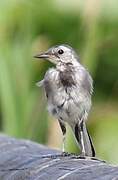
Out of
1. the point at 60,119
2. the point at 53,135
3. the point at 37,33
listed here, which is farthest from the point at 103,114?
the point at 60,119

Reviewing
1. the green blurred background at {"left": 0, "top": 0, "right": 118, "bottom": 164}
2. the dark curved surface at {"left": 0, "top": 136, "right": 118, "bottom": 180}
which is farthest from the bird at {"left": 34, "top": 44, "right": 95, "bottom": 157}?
the green blurred background at {"left": 0, "top": 0, "right": 118, "bottom": 164}

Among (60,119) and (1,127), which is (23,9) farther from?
(60,119)

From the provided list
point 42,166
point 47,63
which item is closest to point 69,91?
point 42,166

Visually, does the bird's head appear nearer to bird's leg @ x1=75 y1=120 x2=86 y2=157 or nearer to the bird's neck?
the bird's neck

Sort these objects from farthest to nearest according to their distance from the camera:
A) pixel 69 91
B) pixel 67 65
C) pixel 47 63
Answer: pixel 47 63
pixel 67 65
pixel 69 91

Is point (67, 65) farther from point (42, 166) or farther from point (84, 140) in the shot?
point (42, 166)

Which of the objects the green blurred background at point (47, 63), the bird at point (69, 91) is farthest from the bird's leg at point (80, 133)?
the green blurred background at point (47, 63)
